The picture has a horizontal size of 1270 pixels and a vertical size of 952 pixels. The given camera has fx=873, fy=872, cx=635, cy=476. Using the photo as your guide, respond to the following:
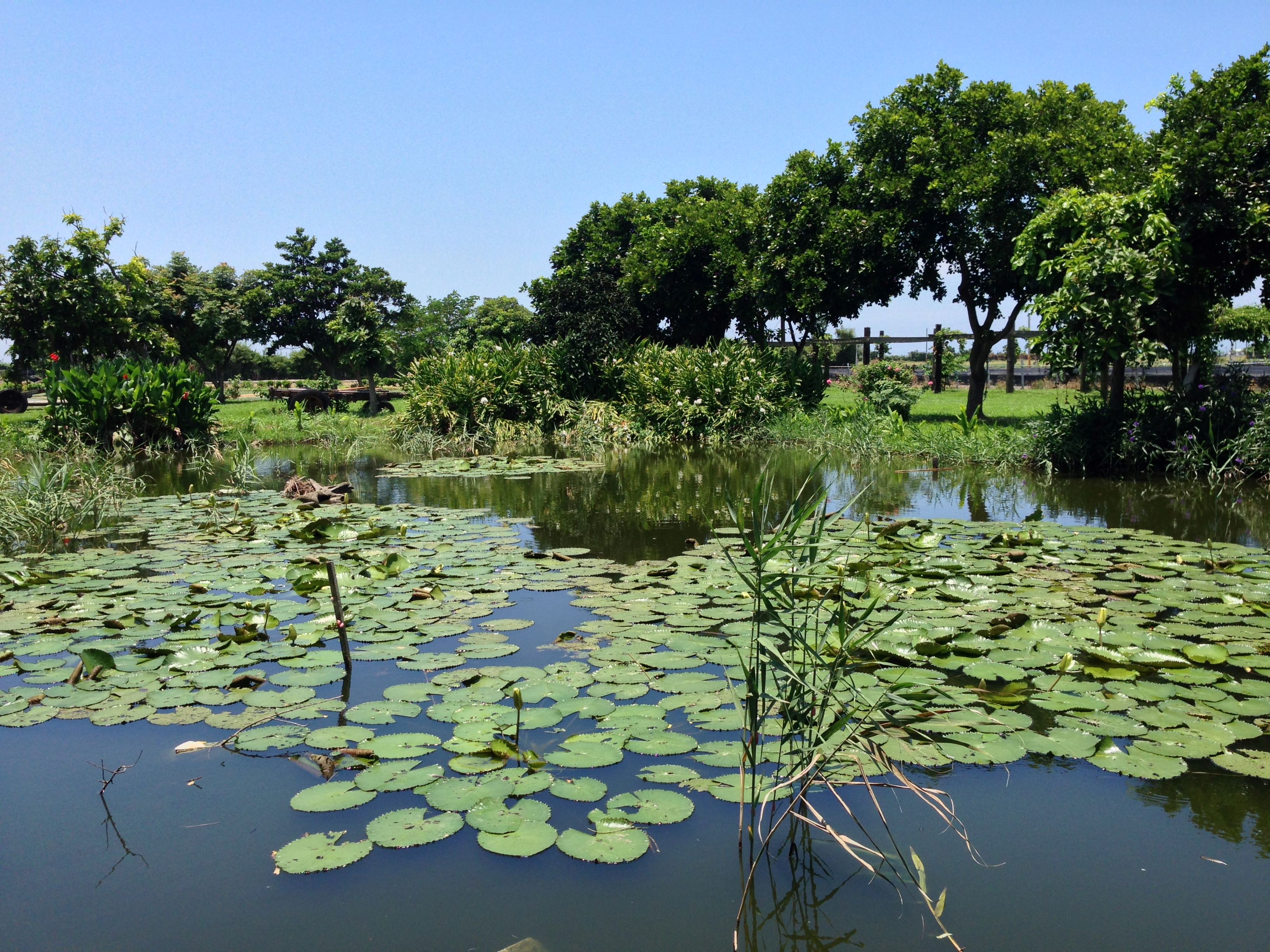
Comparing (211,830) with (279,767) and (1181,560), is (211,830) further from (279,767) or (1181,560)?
(1181,560)

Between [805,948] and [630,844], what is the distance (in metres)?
0.56

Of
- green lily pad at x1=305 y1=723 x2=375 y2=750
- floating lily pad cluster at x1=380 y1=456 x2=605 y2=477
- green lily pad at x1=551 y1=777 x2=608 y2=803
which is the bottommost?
green lily pad at x1=551 y1=777 x2=608 y2=803

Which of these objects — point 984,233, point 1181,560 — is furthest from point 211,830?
point 984,233

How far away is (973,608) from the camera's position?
4.62 m

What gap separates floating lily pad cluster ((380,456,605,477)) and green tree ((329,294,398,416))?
39.2 ft

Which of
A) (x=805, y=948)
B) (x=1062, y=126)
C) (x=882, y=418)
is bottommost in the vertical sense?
(x=805, y=948)

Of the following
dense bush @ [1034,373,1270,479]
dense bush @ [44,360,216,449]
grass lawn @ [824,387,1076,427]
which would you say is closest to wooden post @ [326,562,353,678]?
dense bush @ [1034,373,1270,479]

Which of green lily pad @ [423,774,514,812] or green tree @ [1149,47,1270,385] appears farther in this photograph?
green tree @ [1149,47,1270,385]

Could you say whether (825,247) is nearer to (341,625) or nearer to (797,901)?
(341,625)

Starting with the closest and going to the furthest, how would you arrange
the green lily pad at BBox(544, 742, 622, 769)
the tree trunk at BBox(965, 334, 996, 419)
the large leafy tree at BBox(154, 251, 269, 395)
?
the green lily pad at BBox(544, 742, 622, 769), the tree trunk at BBox(965, 334, 996, 419), the large leafy tree at BBox(154, 251, 269, 395)

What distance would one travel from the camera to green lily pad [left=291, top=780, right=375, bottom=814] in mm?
2736

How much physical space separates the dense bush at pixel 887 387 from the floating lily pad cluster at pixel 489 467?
497 cm

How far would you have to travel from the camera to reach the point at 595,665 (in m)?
3.96

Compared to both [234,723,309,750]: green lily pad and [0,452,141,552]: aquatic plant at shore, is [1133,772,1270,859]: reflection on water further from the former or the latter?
[0,452,141,552]: aquatic plant at shore
